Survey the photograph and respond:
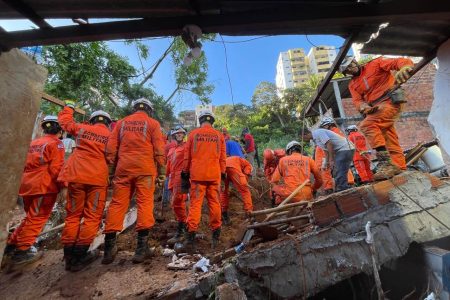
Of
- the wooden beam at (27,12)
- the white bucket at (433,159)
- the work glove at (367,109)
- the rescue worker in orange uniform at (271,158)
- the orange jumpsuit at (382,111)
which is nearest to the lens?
the wooden beam at (27,12)

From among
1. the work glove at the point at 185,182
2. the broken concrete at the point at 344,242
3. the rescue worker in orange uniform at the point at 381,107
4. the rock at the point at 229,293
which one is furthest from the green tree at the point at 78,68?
the rock at the point at 229,293

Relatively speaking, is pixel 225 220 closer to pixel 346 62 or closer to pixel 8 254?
pixel 8 254

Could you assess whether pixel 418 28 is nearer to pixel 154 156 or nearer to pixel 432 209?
pixel 432 209

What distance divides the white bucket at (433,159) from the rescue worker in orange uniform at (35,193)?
23.1ft

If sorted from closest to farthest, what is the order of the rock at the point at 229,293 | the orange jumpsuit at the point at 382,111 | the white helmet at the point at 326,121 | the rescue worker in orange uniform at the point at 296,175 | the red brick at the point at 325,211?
the rock at the point at 229,293 < the red brick at the point at 325,211 < the orange jumpsuit at the point at 382,111 < the rescue worker in orange uniform at the point at 296,175 < the white helmet at the point at 326,121

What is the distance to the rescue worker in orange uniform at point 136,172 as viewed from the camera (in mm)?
3512

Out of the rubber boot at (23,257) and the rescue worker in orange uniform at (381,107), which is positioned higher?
the rescue worker in orange uniform at (381,107)

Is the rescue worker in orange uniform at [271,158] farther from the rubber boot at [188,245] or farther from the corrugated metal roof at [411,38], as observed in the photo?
the corrugated metal roof at [411,38]

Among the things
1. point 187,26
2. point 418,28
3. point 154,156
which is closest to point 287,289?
point 154,156

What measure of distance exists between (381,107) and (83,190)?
14.6 feet

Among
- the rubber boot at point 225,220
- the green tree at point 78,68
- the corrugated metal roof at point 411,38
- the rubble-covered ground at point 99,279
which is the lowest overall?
the rubble-covered ground at point 99,279

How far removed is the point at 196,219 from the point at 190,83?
1204 centimetres

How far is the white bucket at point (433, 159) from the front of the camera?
5605 mm

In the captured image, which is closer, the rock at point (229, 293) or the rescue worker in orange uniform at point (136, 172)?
the rock at point (229, 293)
